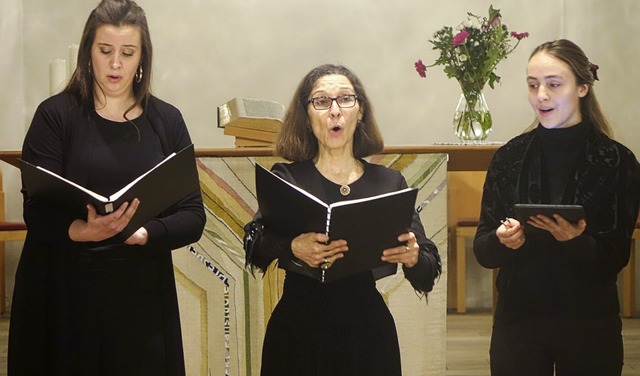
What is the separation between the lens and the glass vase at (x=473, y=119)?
3.36 meters

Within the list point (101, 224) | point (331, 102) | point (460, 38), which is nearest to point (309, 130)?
point (331, 102)

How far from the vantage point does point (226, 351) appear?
2.91m

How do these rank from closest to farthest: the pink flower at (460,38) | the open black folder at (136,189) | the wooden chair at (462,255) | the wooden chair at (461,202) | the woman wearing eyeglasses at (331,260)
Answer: the open black folder at (136,189) < the woman wearing eyeglasses at (331,260) < the pink flower at (460,38) < the wooden chair at (462,255) < the wooden chair at (461,202)

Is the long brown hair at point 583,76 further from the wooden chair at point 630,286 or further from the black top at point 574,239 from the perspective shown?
the wooden chair at point 630,286

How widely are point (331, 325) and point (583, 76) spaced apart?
2.87 feet

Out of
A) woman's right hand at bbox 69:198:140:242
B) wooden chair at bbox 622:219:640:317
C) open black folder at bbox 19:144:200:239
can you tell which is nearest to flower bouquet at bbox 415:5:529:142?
open black folder at bbox 19:144:200:239

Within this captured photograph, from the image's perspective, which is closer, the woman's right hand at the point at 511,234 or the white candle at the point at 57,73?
the woman's right hand at the point at 511,234

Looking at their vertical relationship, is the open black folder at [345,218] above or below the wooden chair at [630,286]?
above

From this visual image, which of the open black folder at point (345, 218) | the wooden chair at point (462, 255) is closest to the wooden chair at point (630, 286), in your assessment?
the wooden chair at point (462, 255)

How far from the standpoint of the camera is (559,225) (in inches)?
78.7

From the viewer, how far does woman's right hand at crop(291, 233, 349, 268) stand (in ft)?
Result: 6.45

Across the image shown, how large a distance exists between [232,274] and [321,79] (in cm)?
94

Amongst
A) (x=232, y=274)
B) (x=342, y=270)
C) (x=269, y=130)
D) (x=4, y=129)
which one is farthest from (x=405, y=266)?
(x=4, y=129)

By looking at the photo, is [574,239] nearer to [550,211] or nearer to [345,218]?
[550,211]
